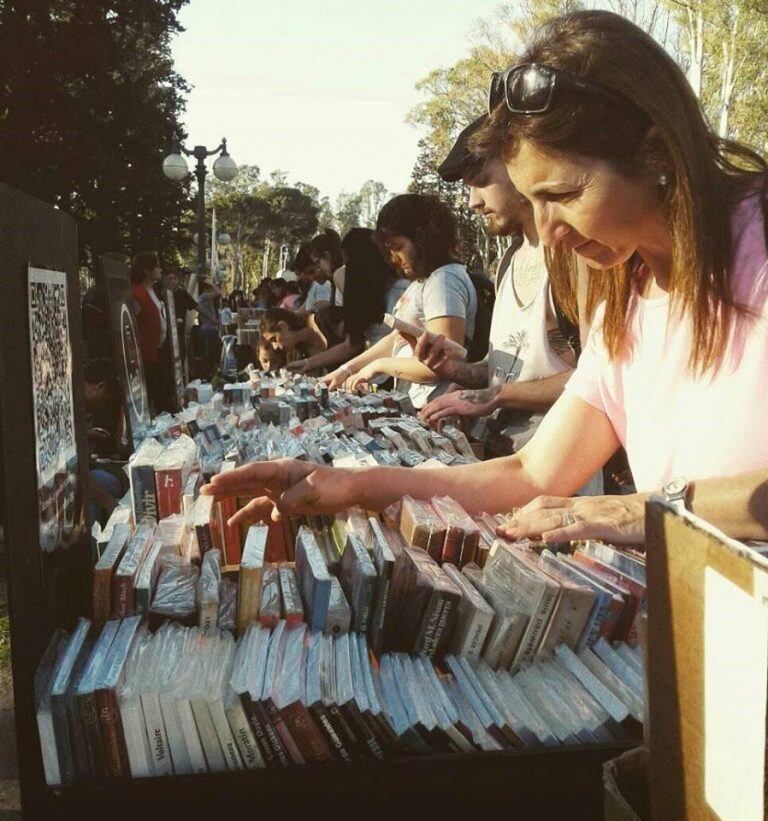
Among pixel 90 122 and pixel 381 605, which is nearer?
pixel 381 605

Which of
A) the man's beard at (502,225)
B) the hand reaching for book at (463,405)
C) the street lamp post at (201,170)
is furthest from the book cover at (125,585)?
the street lamp post at (201,170)

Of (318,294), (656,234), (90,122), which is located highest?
(90,122)

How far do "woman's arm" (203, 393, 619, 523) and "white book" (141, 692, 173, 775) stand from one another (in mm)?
750

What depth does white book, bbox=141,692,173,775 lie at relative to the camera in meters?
1.23

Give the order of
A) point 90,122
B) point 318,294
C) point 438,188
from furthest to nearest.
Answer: point 438,188
point 90,122
point 318,294

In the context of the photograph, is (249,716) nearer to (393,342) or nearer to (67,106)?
(393,342)

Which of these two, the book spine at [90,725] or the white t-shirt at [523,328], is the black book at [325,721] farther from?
the white t-shirt at [523,328]

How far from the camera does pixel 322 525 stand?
199cm

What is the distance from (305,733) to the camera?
124cm

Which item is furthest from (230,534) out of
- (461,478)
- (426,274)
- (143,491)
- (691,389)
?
(426,274)

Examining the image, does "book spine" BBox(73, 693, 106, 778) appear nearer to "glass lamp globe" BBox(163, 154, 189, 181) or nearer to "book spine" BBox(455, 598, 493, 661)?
"book spine" BBox(455, 598, 493, 661)

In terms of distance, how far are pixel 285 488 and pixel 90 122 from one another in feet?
94.7

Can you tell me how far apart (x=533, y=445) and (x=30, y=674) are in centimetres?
135

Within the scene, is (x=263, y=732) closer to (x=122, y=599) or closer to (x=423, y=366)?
(x=122, y=599)
